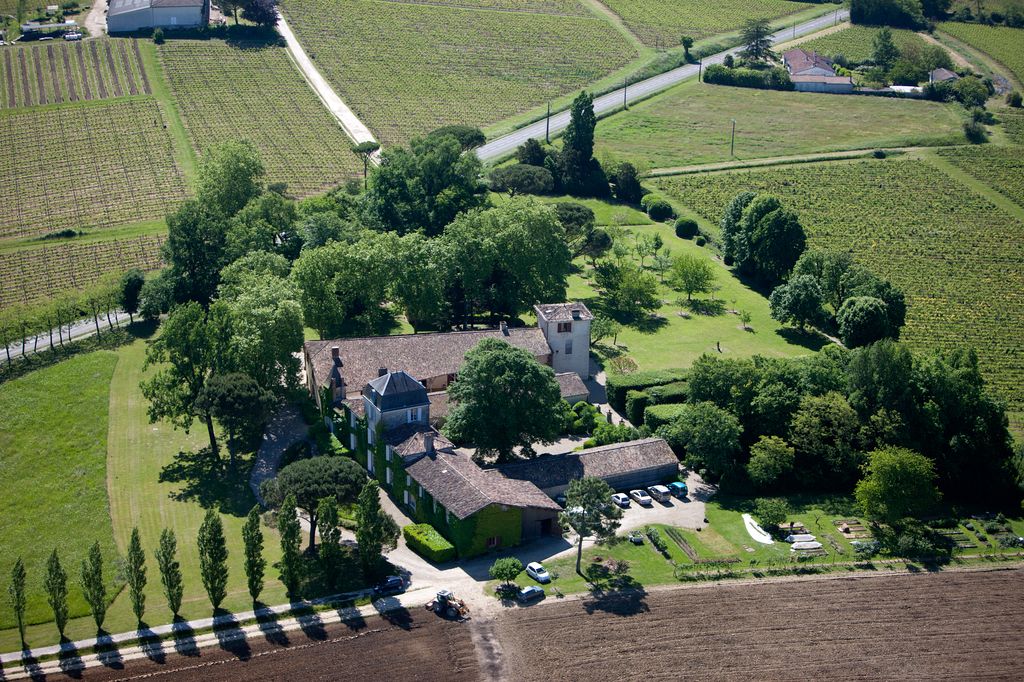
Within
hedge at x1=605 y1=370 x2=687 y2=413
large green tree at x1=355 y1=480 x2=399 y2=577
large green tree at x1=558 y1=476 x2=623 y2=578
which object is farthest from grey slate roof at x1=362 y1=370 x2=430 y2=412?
hedge at x1=605 y1=370 x2=687 y2=413

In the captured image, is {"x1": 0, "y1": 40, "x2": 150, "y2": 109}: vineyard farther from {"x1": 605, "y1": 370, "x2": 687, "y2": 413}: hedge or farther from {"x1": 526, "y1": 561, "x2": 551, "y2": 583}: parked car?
{"x1": 526, "y1": 561, "x2": 551, "y2": 583}: parked car

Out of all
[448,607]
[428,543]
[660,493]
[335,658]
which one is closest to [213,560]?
[335,658]

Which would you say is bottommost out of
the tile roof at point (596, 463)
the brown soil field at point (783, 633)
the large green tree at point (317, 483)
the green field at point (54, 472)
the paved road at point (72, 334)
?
the brown soil field at point (783, 633)

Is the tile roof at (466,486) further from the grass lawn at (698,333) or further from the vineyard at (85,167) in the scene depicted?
the vineyard at (85,167)

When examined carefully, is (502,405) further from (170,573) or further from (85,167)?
(85,167)

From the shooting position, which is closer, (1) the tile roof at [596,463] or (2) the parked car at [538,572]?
(2) the parked car at [538,572]

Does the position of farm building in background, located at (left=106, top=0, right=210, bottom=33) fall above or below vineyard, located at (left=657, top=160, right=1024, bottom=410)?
above

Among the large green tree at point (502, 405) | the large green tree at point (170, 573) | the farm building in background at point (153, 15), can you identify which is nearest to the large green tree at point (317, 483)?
the large green tree at point (170, 573)
